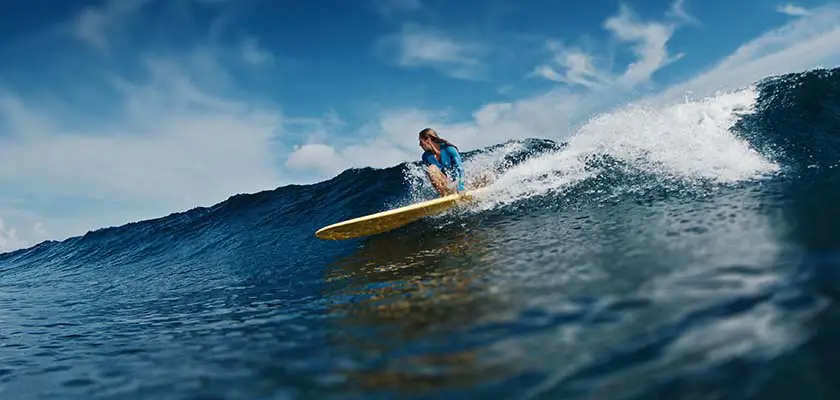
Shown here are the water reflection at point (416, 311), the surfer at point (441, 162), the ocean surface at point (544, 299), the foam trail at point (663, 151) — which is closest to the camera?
the ocean surface at point (544, 299)

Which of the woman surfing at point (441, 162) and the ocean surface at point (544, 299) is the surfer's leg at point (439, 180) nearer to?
the woman surfing at point (441, 162)

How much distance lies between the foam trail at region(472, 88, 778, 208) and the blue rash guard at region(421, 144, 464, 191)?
2.94 ft

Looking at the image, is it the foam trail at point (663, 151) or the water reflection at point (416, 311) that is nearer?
the water reflection at point (416, 311)

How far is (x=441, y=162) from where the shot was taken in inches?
444

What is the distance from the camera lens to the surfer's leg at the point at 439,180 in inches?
433

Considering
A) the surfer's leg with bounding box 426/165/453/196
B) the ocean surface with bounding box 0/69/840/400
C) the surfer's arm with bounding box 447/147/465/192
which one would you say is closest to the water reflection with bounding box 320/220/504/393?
the ocean surface with bounding box 0/69/840/400

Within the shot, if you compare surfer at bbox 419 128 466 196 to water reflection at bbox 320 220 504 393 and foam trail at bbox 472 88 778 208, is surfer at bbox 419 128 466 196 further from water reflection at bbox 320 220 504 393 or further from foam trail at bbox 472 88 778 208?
water reflection at bbox 320 220 504 393

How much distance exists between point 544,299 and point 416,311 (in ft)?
4.02

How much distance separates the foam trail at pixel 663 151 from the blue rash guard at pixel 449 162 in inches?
35.3

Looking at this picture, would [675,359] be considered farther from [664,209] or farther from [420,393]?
[664,209]

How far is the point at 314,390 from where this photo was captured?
3.29m

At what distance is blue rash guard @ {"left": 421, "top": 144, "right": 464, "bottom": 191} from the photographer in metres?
10.8

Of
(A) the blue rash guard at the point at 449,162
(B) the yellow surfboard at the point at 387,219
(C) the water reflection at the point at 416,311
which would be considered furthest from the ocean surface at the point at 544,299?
(A) the blue rash guard at the point at 449,162

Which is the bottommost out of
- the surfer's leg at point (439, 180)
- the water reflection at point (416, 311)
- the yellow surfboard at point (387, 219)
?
the water reflection at point (416, 311)
